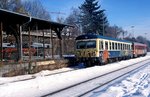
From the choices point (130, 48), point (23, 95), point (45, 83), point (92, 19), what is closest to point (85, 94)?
point (23, 95)

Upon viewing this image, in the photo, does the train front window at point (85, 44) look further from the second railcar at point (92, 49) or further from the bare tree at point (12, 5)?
the bare tree at point (12, 5)

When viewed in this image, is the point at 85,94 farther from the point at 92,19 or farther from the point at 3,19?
the point at 92,19

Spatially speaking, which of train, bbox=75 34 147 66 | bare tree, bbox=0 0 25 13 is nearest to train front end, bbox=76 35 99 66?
train, bbox=75 34 147 66

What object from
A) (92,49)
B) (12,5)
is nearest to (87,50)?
(92,49)

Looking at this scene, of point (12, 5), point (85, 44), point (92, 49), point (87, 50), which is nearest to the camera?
point (92, 49)

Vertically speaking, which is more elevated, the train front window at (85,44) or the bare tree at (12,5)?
the bare tree at (12,5)

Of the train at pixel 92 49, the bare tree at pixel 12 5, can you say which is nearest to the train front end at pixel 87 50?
the train at pixel 92 49

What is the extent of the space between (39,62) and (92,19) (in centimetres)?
5570

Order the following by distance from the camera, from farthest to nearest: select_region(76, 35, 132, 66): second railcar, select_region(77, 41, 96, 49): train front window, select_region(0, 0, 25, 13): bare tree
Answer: select_region(0, 0, 25, 13): bare tree, select_region(77, 41, 96, 49): train front window, select_region(76, 35, 132, 66): second railcar

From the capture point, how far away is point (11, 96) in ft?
42.4

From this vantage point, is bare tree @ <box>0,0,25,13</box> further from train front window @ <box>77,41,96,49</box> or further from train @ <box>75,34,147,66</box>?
train front window @ <box>77,41,96,49</box>

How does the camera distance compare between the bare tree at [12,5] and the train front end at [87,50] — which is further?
the bare tree at [12,5]

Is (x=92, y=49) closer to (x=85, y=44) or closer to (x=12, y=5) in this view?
(x=85, y=44)

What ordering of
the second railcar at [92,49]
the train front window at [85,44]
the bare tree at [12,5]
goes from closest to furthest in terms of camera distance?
the second railcar at [92,49] < the train front window at [85,44] < the bare tree at [12,5]
